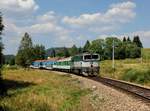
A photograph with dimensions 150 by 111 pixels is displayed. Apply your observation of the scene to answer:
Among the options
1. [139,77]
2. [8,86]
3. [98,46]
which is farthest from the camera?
[98,46]

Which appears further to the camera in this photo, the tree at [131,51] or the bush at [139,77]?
the tree at [131,51]

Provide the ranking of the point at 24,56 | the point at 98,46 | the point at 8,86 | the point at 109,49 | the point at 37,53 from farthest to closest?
the point at 98,46
the point at 109,49
the point at 37,53
the point at 24,56
the point at 8,86

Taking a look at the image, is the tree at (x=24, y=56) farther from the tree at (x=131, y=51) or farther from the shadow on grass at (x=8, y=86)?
the shadow on grass at (x=8, y=86)

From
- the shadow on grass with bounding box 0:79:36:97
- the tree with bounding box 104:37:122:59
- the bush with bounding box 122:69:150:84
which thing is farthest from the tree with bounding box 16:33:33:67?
the bush with bounding box 122:69:150:84

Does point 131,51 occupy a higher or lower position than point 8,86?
higher

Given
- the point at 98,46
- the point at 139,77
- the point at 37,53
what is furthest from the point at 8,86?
the point at 98,46

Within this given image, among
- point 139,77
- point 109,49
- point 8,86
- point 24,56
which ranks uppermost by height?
point 109,49

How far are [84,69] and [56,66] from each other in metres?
41.0

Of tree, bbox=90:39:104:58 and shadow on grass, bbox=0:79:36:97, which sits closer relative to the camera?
shadow on grass, bbox=0:79:36:97

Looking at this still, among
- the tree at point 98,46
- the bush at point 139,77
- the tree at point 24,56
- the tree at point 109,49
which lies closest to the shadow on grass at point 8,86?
the bush at point 139,77

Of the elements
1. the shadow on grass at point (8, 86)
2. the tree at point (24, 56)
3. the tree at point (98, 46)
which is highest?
the tree at point (98, 46)

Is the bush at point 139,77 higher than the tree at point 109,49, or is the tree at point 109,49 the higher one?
the tree at point 109,49

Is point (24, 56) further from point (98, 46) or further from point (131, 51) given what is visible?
point (98, 46)

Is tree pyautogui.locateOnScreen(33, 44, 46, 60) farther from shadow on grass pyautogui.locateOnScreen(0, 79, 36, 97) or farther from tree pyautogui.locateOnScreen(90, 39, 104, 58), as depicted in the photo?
shadow on grass pyautogui.locateOnScreen(0, 79, 36, 97)
